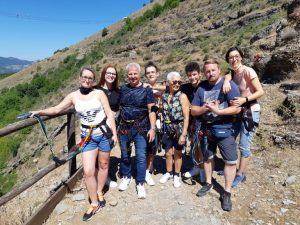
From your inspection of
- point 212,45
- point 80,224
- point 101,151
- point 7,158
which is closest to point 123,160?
point 101,151

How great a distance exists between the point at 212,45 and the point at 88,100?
85.0 feet

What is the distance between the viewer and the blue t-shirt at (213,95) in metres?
4.42

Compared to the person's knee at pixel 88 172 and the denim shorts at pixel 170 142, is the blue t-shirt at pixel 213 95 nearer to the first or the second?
the denim shorts at pixel 170 142

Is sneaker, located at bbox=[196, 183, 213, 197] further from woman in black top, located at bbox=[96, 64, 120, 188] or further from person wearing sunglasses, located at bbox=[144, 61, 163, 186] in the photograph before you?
woman in black top, located at bbox=[96, 64, 120, 188]

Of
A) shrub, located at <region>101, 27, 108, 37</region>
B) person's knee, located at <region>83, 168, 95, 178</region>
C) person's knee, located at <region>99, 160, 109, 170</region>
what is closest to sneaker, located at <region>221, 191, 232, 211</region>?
person's knee, located at <region>99, 160, 109, 170</region>

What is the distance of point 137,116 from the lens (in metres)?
4.93

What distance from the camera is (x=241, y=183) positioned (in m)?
5.41

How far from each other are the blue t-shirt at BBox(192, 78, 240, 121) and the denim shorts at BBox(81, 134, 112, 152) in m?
1.39

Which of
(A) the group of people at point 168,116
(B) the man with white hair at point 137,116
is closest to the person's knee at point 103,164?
(A) the group of people at point 168,116

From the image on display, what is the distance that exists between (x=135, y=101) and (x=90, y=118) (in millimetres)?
780

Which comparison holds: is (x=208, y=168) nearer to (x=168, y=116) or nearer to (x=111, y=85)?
(x=168, y=116)

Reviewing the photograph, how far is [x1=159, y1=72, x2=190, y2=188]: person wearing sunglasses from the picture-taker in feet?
16.0

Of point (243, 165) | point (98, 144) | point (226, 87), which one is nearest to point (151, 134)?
point (98, 144)

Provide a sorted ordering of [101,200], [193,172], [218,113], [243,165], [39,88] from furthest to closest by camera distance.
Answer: [39,88]
[193,172]
[243,165]
[101,200]
[218,113]
